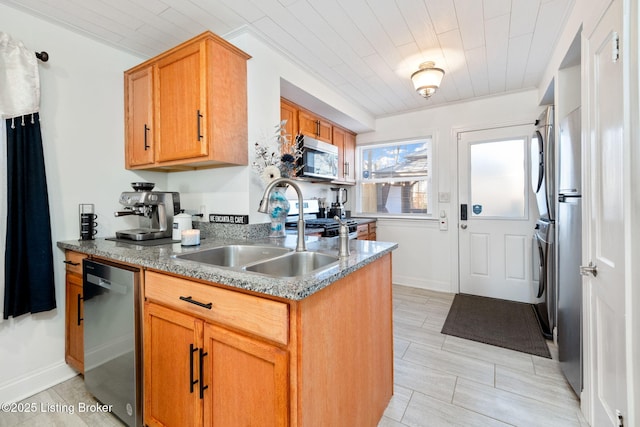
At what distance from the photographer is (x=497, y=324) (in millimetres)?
2664

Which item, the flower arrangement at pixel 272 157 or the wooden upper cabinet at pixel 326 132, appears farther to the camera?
the wooden upper cabinet at pixel 326 132

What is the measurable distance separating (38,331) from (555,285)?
365cm

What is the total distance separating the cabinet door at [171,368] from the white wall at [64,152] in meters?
1.06

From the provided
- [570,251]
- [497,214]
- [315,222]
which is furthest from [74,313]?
[497,214]

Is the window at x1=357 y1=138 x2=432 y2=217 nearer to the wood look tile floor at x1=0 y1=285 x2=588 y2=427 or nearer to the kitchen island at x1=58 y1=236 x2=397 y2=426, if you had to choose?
the wood look tile floor at x1=0 y1=285 x2=588 y2=427

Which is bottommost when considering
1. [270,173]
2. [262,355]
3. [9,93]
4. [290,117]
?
[262,355]

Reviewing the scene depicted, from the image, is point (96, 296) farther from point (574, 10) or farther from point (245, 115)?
point (574, 10)

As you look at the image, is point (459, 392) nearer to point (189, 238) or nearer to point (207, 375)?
point (207, 375)

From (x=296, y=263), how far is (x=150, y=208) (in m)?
1.25

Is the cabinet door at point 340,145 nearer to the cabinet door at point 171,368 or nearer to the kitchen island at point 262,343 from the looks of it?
the kitchen island at point 262,343

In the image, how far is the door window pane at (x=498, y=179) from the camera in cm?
322

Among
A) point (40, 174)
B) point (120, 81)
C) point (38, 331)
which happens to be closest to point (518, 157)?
point (120, 81)

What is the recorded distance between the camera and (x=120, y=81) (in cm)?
222

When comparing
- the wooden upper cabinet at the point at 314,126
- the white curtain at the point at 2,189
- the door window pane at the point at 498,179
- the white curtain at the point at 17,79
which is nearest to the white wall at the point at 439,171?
the door window pane at the point at 498,179
